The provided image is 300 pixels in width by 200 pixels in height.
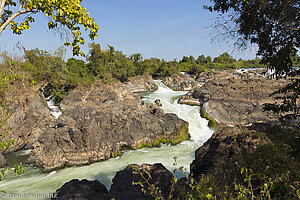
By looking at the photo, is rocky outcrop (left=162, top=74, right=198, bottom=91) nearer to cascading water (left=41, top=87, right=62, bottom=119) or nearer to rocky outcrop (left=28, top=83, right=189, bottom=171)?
rocky outcrop (left=28, top=83, right=189, bottom=171)

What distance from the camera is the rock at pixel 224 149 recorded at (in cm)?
545

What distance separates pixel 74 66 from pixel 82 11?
2745cm

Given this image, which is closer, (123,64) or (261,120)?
(261,120)

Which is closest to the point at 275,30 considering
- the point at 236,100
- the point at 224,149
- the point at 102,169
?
the point at 224,149

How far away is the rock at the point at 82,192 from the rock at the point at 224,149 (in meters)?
3.49

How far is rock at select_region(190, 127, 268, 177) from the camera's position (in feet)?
17.9

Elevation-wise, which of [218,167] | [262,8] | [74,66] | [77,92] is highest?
[74,66]

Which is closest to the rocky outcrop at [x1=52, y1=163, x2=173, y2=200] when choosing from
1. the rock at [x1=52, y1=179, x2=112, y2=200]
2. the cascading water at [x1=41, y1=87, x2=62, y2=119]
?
the rock at [x1=52, y1=179, x2=112, y2=200]

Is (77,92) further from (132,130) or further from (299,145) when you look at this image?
(299,145)

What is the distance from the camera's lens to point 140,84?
35875mm

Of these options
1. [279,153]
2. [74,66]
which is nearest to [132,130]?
[279,153]

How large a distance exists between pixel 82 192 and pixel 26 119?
45.8 feet

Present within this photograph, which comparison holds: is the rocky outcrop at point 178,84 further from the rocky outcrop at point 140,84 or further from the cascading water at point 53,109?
the cascading water at point 53,109

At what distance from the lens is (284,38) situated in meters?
4.18
